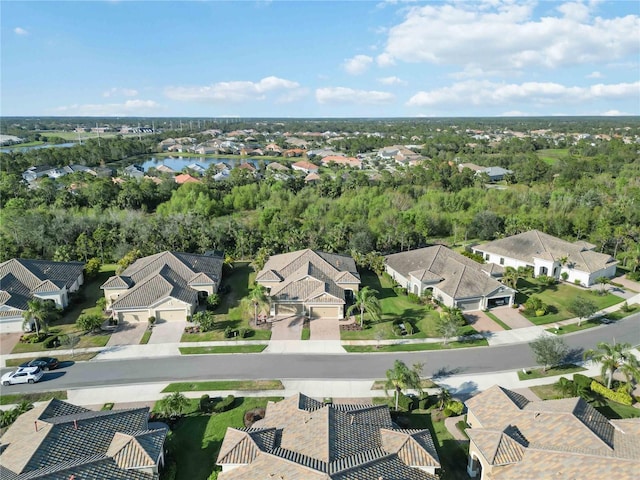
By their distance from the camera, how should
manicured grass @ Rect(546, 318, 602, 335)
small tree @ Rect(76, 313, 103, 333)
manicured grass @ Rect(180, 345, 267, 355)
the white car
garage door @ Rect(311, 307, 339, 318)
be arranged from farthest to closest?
garage door @ Rect(311, 307, 339, 318) < manicured grass @ Rect(546, 318, 602, 335) < small tree @ Rect(76, 313, 103, 333) < manicured grass @ Rect(180, 345, 267, 355) < the white car

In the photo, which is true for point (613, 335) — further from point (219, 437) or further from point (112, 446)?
point (112, 446)

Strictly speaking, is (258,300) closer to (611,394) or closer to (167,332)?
(167,332)

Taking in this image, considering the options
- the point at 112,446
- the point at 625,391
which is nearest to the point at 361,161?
the point at 625,391

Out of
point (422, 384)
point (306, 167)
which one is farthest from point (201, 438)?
point (306, 167)

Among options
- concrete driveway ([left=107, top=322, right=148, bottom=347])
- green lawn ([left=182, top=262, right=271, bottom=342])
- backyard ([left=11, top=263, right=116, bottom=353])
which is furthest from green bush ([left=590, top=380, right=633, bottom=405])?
backyard ([left=11, top=263, right=116, bottom=353])

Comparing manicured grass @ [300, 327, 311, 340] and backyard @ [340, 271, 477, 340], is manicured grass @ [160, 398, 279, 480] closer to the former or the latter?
manicured grass @ [300, 327, 311, 340]

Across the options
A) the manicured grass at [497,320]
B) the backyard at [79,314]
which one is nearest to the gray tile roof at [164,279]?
the backyard at [79,314]

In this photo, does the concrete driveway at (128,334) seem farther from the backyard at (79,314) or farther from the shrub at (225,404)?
the shrub at (225,404)
